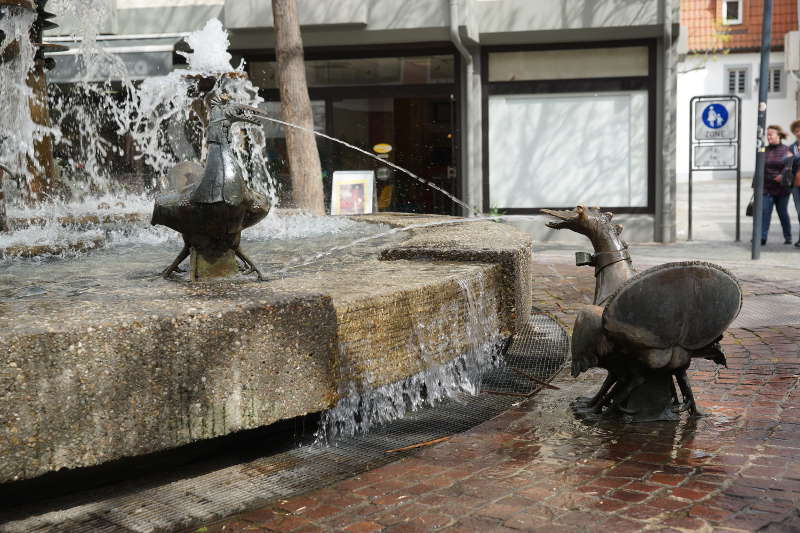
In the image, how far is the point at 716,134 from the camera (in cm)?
1451

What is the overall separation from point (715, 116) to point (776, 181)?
1.69 metres

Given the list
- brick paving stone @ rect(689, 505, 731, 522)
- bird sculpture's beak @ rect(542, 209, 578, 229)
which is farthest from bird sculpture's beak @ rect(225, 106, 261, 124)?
brick paving stone @ rect(689, 505, 731, 522)

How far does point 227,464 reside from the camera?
12.0 feet

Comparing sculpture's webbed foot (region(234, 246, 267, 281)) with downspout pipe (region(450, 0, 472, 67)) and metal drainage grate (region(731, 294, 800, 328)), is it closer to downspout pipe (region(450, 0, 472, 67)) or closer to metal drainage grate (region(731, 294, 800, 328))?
metal drainage grate (region(731, 294, 800, 328))

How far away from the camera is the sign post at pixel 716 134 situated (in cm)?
1434

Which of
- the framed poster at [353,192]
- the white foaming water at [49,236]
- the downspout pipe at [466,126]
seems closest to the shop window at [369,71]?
the downspout pipe at [466,126]

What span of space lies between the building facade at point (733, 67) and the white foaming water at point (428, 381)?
39.6m

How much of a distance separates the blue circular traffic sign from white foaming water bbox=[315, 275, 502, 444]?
10.8 m

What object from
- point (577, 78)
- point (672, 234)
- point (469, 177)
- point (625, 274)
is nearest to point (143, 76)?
point (469, 177)

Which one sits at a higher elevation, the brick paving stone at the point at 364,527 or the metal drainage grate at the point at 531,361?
the brick paving stone at the point at 364,527

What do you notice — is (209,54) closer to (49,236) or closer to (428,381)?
(49,236)

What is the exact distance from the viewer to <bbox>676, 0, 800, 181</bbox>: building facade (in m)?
42.9

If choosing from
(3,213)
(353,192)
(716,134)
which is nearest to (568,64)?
(716,134)

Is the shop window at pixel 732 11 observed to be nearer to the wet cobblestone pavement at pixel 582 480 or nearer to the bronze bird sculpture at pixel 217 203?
the wet cobblestone pavement at pixel 582 480
